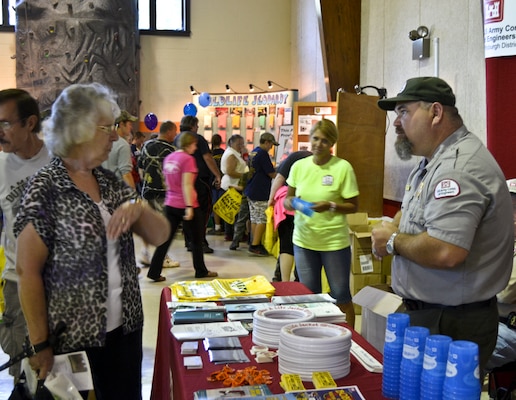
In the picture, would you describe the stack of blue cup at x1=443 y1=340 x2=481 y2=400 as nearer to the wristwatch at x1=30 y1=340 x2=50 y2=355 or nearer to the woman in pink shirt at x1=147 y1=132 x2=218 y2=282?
the wristwatch at x1=30 y1=340 x2=50 y2=355

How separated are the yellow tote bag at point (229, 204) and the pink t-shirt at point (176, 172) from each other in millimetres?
1944

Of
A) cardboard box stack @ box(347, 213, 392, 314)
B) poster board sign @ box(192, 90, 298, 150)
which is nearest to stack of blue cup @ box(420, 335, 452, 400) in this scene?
cardboard box stack @ box(347, 213, 392, 314)

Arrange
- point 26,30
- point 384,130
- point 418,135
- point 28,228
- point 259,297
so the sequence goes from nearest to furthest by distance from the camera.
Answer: point 28,228
point 418,135
point 259,297
point 384,130
point 26,30

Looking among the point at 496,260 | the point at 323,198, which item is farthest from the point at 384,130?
the point at 496,260

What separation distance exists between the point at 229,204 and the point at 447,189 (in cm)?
596

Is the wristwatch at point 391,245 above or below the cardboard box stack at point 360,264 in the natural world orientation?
above

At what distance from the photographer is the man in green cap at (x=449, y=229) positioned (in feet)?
5.93

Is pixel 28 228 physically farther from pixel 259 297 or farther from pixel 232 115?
pixel 232 115

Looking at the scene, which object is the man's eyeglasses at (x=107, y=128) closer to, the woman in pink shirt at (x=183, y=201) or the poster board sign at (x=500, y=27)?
the poster board sign at (x=500, y=27)

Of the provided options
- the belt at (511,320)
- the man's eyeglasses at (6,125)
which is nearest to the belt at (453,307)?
the belt at (511,320)

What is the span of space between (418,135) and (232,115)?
8.65 m

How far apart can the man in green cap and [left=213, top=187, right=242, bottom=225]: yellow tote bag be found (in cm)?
560

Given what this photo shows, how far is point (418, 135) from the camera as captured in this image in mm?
2020

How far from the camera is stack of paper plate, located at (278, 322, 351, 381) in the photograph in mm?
1688
